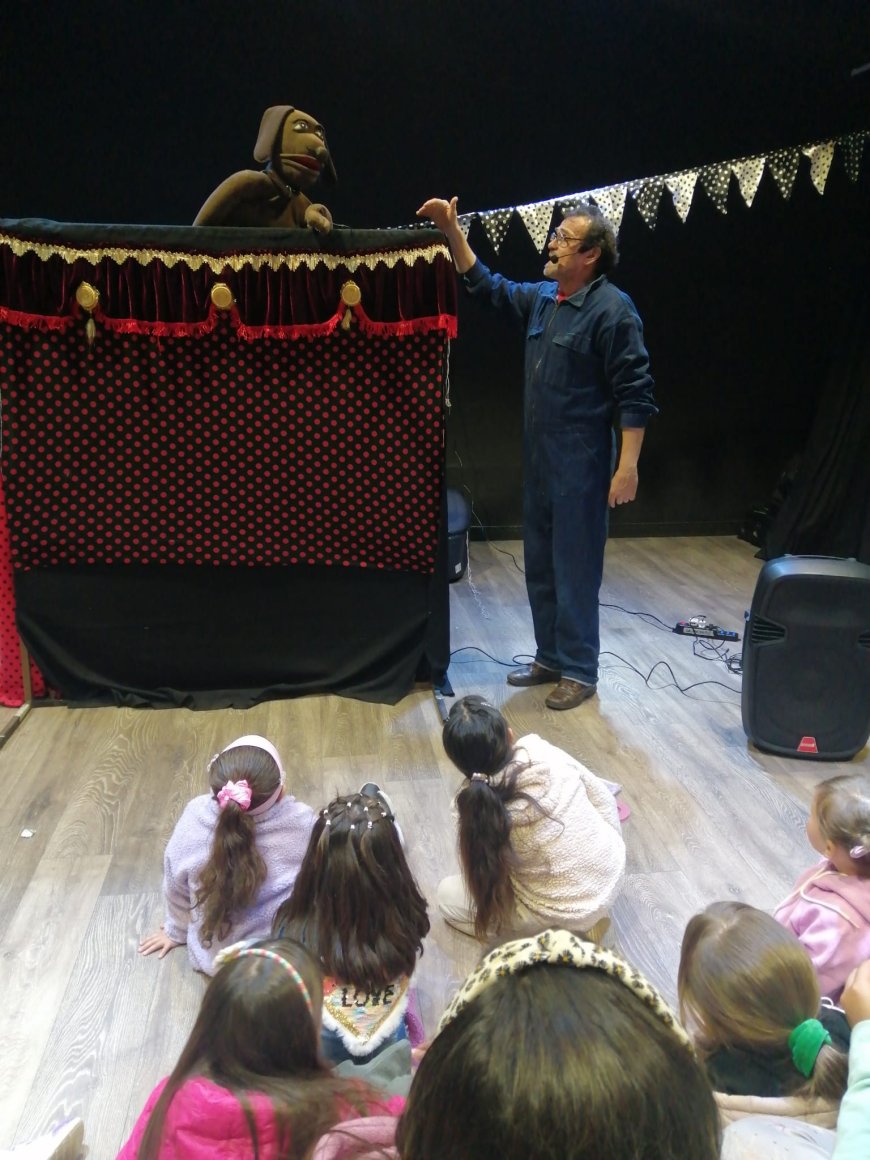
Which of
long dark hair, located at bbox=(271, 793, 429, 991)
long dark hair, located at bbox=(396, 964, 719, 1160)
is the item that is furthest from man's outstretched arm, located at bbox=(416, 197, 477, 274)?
long dark hair, located at bbox=(396, 964, 719, 1160)

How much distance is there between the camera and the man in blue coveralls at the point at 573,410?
272 centimetres

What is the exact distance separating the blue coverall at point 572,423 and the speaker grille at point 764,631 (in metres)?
0.57

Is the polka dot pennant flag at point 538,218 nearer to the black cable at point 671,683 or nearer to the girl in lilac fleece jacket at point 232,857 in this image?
the black cable at point 671,683

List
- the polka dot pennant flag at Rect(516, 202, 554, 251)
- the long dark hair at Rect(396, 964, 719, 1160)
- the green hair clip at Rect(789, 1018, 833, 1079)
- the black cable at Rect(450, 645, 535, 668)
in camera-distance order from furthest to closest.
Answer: the black cable at Rect(450, 645, 535, 668) → the polka dot pennant flag at Rect(516, 202, 554, 251) → the green hair clip at Rect(789, 1018, 833, 1079) → the long dark hair at Rect(396, 964, 719, 1160)

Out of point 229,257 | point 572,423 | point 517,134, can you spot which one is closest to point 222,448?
point 229,257

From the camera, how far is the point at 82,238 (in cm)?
252

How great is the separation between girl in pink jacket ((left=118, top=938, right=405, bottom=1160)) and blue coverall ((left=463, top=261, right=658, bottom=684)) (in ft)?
6.96

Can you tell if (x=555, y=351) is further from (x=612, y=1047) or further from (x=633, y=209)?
(x=633, y=209)

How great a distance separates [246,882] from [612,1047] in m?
1.21

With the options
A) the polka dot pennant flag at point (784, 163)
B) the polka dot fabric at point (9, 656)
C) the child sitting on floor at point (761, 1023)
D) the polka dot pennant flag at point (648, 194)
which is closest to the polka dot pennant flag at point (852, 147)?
A: the polka dot pennant flag at point (784, 163)

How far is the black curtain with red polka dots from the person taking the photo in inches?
102

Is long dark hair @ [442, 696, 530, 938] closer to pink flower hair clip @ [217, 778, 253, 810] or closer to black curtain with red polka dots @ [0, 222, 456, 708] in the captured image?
pink flower hair clip @ [217, 778, 253, 810]

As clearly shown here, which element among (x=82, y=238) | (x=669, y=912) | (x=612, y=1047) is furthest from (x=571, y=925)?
(x=82, y=238)

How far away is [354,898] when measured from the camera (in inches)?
57.4
